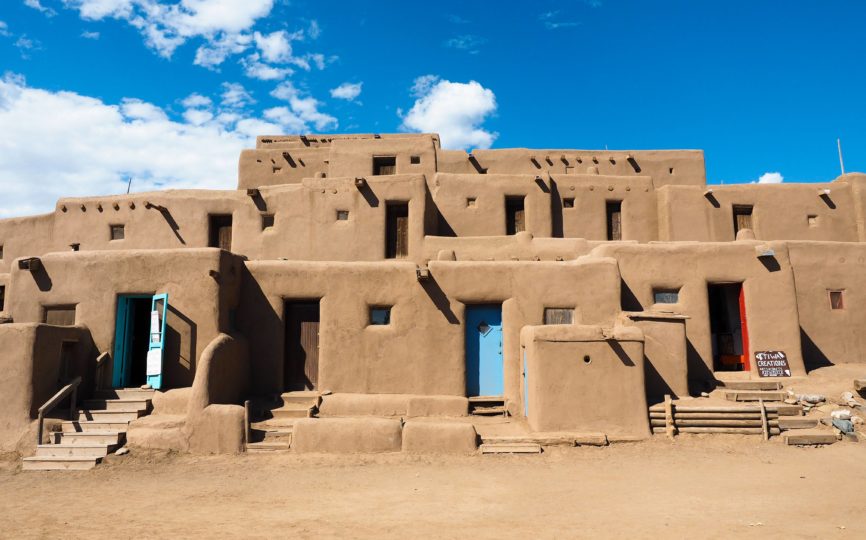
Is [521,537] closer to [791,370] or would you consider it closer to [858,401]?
[858,401]

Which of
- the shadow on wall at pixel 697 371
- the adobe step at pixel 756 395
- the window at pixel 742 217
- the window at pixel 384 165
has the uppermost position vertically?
the window at pixel 384 165

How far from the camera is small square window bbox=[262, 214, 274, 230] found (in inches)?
741

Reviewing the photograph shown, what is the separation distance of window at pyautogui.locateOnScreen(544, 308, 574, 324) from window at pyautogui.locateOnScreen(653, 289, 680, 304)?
3.01 meters

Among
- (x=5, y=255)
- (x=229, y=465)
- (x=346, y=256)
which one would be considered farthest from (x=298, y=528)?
(x=5, y=255)

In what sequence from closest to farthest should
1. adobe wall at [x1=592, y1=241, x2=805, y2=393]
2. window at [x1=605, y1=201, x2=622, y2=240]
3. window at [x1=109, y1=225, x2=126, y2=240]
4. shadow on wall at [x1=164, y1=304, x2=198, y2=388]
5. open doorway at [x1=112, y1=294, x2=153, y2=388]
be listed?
shadow on wall at [x1=164, y1=304, x2=198, y2=388]
open doorway at [x1=112, y1=294, x2=153, y2=388]
adobe wall at [x1=592, y1=241, x2=805, y2=393]
window at [x1=109, y1=225, x2=126, y2=240]
window at [x1=605, y1=201, x2=622, y2=240]

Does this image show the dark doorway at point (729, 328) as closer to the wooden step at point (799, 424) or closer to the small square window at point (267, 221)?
the wooden step at point (799, 424)

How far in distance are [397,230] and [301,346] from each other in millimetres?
5541

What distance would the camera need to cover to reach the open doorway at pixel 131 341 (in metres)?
13.1

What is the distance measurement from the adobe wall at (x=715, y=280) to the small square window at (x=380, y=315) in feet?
19.7

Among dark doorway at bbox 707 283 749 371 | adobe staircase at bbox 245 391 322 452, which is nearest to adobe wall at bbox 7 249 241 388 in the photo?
adobe staircase at bbox 245 391 322 452

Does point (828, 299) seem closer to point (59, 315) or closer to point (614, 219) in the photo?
point (614, 219)

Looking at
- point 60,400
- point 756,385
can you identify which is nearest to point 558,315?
point 756,385

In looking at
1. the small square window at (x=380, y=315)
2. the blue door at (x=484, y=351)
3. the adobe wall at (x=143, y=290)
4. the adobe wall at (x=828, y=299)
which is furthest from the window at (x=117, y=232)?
the adobe wall at (x=828, y=299)

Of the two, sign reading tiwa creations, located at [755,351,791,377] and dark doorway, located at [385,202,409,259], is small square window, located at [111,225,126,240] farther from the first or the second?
sign reading tiwa creations, located at [755,351,791,377]
